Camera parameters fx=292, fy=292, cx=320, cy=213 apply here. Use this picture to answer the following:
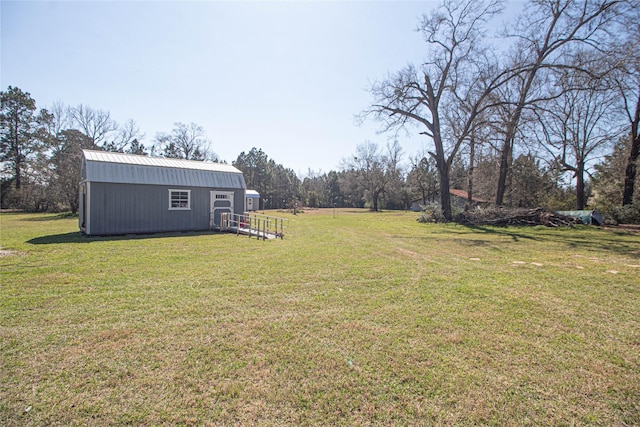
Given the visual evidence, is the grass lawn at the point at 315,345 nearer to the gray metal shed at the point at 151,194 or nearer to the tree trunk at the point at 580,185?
the gray metal shed at the point at 151,194

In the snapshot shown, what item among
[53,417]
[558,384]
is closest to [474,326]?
[558,384]

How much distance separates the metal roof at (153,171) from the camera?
1183cm

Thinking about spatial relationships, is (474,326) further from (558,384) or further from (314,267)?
(314,267)

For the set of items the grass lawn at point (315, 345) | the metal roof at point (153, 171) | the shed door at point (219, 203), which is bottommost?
the grass lawn at point (315, 345)

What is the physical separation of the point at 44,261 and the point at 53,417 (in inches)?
256

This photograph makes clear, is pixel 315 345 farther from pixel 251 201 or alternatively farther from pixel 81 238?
pixel 251 201

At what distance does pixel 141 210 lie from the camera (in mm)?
12500

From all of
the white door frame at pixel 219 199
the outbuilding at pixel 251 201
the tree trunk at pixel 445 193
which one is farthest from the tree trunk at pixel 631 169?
the outbuilding at pixel 251 201

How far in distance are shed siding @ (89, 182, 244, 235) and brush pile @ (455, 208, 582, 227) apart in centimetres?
1548

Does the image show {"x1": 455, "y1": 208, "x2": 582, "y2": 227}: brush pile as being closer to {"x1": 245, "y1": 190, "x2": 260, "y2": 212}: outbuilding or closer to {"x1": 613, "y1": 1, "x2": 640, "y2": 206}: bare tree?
{"x1": 613, "y1": 1, "x2": 640, "y2": 206}: bare tree

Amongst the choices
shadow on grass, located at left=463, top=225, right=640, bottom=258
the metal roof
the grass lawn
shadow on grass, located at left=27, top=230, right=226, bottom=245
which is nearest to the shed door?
the metal roof

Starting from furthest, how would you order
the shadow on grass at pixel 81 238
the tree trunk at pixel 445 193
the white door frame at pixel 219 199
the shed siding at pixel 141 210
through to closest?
1. the tree trunk at pixel 445 193
2. the white door frame at pixel 219 199
3. the shed siding at pixel 141 210
4. the shadow on grass at pixel 81 238

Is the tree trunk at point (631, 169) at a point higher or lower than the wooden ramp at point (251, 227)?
higher

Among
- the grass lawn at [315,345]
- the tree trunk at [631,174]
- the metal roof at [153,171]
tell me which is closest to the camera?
the grass lawn at [315,345]
